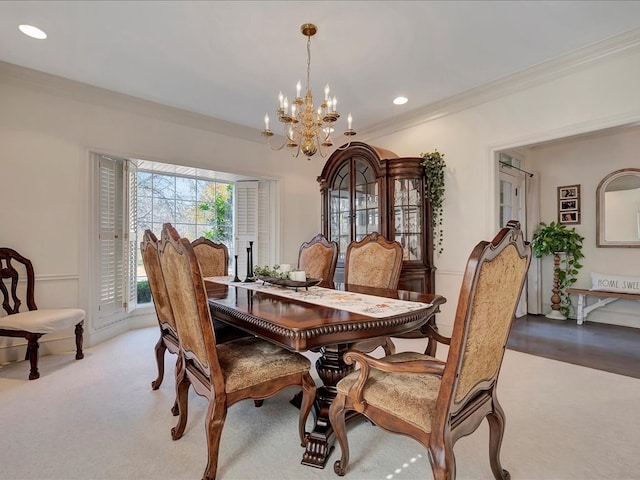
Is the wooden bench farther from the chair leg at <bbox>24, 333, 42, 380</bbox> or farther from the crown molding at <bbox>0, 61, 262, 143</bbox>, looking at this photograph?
the chair leg at <bbox>24, 333, 42, 380</bbox>

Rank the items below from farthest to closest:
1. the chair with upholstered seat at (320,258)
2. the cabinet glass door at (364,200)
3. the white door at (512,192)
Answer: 1. the white door at (512,192)
2. the cabinet glass door at (364,200)
3. the chair with upholstered seat at (320,258)

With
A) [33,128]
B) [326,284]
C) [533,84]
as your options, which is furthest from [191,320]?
[533,84]

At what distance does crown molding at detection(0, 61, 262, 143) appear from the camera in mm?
3062

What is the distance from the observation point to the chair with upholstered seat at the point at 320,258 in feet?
9.89

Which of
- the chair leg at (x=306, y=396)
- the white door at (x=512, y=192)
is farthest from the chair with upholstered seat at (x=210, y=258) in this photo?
the white door at (x=512, y=192)

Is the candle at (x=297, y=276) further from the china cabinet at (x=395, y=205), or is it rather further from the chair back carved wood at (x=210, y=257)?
the china cabinet at (x=395, y=205)

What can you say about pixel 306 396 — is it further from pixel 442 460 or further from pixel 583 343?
pixel 583 343

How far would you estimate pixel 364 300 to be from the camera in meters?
1.94

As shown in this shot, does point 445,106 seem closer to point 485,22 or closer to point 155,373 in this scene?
point 485,22

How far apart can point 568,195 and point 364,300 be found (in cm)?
450

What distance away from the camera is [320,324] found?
138 centimetres

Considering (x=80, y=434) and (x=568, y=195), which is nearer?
(x=80, y=434)

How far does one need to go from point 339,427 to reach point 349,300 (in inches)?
26.2

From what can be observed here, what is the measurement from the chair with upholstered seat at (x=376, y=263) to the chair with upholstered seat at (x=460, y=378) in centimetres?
103
